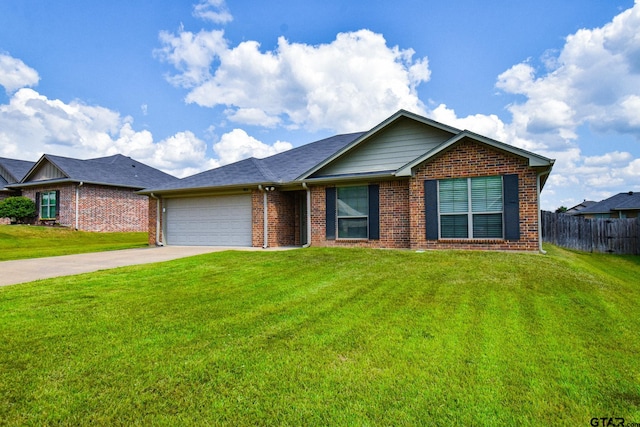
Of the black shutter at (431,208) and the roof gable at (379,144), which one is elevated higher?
the roof gable at (379,144)

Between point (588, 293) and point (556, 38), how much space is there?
10.6 metres

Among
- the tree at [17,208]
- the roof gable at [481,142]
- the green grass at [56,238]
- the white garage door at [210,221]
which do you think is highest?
the roof gable at [481,142]

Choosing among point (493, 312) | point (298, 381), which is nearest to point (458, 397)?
point (298, 381)

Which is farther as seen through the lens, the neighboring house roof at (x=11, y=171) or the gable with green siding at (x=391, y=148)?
the neighboring house roof at (x=11, y=171)

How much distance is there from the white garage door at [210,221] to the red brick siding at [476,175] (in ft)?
23.0

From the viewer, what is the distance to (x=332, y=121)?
839 inches

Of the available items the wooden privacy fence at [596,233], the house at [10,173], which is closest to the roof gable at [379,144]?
the wooden privacy fence at [596,233]

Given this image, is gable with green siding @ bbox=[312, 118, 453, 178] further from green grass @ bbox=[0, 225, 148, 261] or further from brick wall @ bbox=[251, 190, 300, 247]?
green grass @ bbox=[0, 225, 148, 261]

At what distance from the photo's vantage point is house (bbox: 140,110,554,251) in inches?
398

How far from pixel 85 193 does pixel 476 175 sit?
2374 cm

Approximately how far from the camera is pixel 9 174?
2762 centimetres

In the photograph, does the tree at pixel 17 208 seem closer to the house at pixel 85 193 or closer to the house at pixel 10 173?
the house at pixel 85 193

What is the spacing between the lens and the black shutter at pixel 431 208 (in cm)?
1094

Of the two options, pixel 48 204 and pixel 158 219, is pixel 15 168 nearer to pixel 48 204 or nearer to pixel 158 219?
pixel 48 204
